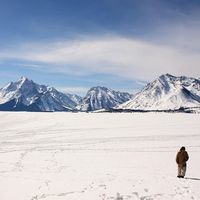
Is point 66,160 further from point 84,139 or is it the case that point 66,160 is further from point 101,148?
point 84,139

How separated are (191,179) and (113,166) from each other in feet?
21.1

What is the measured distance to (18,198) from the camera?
16.8 metres

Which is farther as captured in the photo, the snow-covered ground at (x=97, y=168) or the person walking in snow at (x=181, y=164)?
the person walking in snow at (x=181, y=164)

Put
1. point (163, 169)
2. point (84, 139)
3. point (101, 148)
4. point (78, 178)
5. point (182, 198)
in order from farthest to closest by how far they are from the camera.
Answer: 1. point (84, 139)
2. point (101, 148)
3. point (163, 169)
4. point (78, 178)
5. point (182, 198)

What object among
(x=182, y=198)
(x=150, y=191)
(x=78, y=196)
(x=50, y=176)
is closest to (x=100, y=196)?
(x=78, y=196)

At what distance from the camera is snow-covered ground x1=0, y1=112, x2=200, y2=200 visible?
1722cm

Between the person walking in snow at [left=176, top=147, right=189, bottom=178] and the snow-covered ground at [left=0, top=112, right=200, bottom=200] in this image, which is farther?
the person walking in snow at [left=176, top=147, right=189, bottom=178]

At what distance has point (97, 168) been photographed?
2466 centimetres

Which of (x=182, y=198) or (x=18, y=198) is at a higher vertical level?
(x=182, y=198)

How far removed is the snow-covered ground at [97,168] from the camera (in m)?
17.2

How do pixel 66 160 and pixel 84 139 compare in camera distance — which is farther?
pixel 84 139

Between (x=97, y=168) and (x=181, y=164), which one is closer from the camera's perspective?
(x=181, y=164)

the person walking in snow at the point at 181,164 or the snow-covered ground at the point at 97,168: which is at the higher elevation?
the person walking in snow at the point at 181,164

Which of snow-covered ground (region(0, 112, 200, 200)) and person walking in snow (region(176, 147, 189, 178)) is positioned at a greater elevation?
person walking in snow (region(176, 147, 189, 178))
